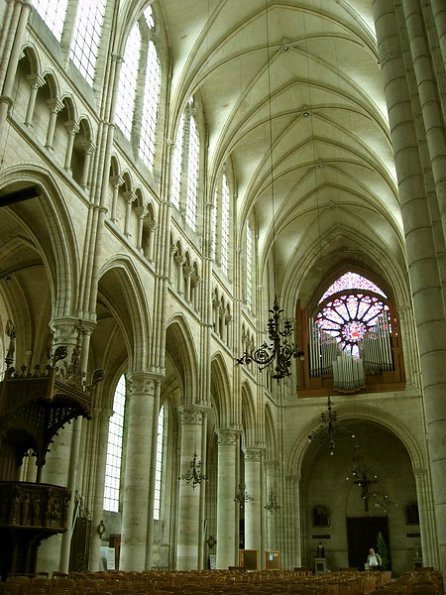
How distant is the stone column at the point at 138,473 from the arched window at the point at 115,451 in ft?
28.5

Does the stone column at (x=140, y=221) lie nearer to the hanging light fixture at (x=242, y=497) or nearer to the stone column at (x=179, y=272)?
the stone column at (x=179, y=272)

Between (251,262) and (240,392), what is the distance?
8.07 metres

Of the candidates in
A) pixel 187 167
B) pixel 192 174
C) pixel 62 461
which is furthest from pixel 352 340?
pixel 62 461

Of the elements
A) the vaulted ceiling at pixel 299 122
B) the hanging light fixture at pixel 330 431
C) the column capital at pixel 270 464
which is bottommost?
the column capital at pixel 270 464

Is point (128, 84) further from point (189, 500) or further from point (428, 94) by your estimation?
point (189, 500)

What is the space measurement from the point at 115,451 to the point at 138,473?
33.5ft

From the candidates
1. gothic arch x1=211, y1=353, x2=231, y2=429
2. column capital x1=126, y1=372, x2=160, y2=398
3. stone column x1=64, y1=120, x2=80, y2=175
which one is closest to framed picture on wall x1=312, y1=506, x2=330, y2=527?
gothic arch x1=211, y1=353, x2=231, y2=429

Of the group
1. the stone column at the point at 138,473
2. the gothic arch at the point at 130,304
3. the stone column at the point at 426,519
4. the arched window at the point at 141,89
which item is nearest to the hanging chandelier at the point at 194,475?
the stone column at the point at 138,473

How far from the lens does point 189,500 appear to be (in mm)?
21688

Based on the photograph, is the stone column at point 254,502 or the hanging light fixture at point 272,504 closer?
the stone column at point 254,502

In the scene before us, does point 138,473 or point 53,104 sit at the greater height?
point 53,104

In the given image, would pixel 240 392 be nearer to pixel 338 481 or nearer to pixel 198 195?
pixel 198 195

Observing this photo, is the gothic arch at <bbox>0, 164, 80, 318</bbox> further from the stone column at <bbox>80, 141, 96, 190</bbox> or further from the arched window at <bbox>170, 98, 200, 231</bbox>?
the arched window at <bbox>170, 98, 200, 231</bbox>

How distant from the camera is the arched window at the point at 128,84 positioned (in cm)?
1977
